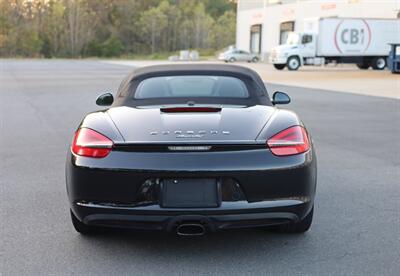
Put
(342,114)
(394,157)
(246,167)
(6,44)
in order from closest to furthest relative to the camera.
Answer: (246,167) → (394,157) → (342,114) → (6,44)

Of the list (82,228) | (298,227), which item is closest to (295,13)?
(298,227)

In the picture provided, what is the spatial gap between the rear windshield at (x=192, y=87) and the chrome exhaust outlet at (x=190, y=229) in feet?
4.92

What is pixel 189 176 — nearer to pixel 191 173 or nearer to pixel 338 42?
pixel 191 173

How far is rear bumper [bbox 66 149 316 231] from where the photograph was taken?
11.6 feet

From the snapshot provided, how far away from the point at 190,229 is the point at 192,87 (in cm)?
192

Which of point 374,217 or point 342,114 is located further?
point 342,114

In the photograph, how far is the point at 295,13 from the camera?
171ft

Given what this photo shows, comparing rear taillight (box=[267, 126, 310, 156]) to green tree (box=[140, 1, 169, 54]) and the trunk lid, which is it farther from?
green tree (box=[140, 1, 169, 54])

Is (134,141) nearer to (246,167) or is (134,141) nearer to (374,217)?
(246,167)

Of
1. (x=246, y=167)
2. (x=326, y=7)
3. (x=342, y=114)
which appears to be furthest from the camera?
(x=326, y=7)

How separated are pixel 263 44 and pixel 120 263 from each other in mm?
56031

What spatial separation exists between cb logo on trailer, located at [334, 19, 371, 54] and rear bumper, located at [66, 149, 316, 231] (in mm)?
36189

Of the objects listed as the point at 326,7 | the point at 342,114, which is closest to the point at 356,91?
the point at 342,114

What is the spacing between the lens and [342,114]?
1300 cm
